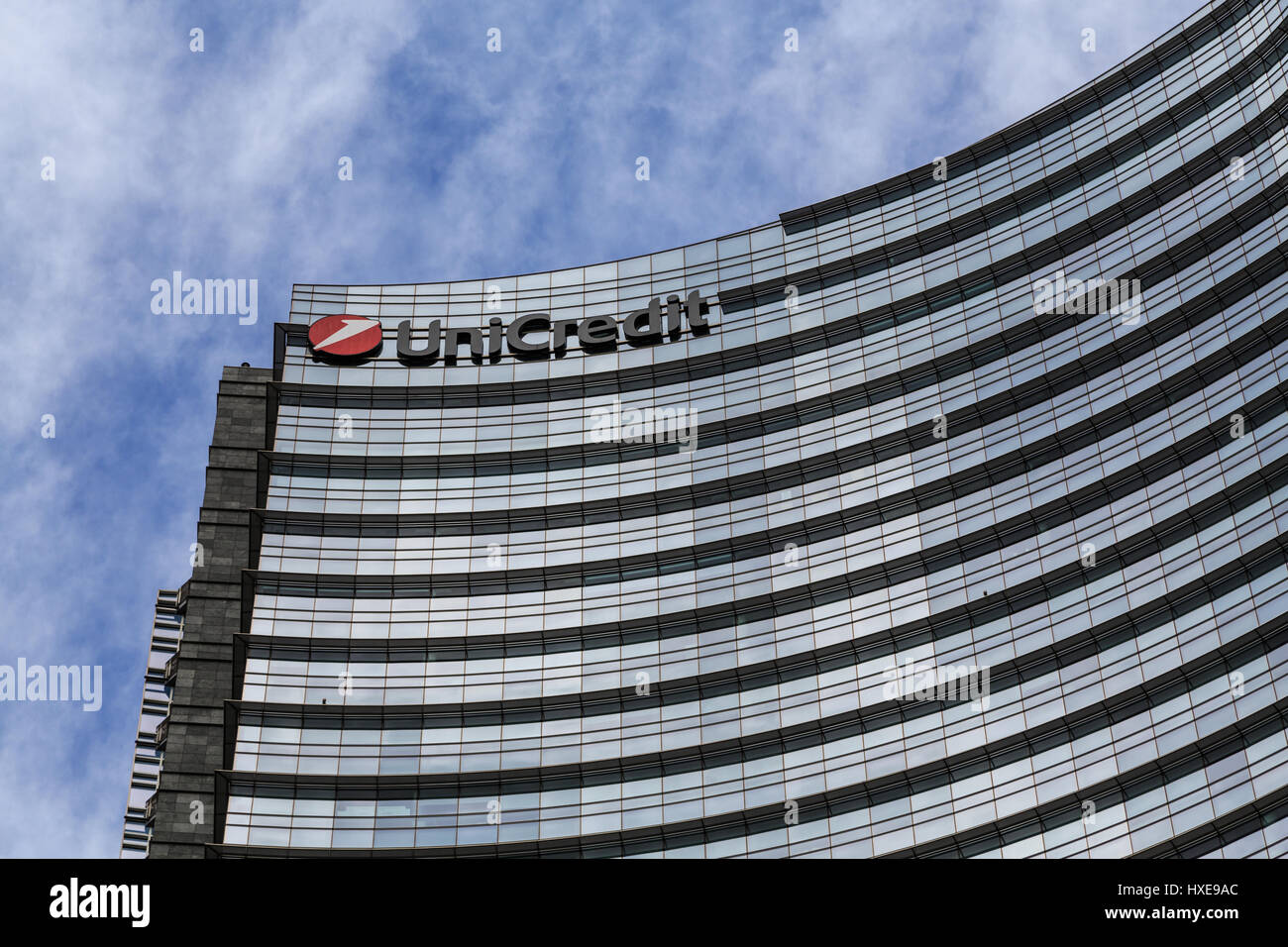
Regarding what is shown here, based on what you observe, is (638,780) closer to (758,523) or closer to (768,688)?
(768,688)

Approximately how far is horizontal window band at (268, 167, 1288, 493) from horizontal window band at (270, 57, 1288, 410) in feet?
12.6

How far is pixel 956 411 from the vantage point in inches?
3073

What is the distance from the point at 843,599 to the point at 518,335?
25.1 m

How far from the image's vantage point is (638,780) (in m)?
71.4

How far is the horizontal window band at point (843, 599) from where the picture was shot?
68.1 metres

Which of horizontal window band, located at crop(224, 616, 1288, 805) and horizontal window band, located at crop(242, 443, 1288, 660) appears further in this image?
horizontal window band, located at crop(242, 443, 1288, 660)

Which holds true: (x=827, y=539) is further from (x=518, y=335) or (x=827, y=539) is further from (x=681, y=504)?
(x=518, y=335)

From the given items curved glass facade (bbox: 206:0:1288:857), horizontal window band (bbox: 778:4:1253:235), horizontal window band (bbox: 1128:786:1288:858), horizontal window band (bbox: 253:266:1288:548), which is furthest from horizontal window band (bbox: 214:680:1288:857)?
horizontal window band (bbox: 778:4:1253:235)

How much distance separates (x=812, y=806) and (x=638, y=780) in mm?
8081

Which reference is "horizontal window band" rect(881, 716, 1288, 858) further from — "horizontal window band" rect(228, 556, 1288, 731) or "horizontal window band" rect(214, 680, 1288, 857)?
"horizontal window band" rect(228, 556, 1288, 731)

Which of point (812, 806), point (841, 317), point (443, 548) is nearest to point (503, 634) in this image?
point (443, 548)

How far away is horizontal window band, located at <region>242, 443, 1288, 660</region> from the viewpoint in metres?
68.1

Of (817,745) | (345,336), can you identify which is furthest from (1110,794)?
(345,336)
